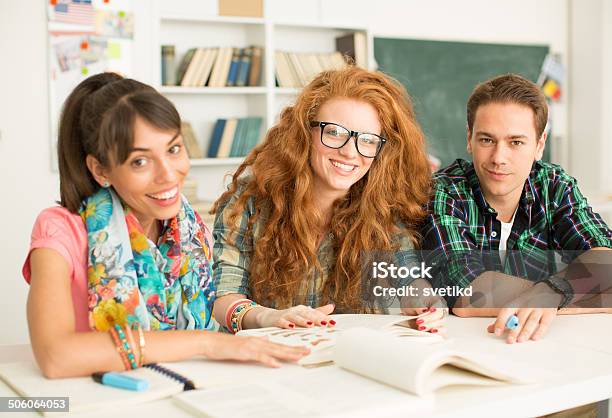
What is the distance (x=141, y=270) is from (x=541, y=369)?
0.87 meters

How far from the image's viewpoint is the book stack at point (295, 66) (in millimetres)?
4992

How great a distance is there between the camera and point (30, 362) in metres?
1.56

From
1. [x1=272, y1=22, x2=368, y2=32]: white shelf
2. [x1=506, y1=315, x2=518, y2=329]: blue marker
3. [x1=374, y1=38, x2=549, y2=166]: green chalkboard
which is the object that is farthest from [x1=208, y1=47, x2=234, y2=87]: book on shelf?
[x1=506, y1=315, x2=518, y2=329]: blue marker

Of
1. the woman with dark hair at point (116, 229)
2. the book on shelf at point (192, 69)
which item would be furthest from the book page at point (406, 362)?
the book on shelf at point (192, 69)

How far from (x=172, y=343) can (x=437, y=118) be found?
4571mm

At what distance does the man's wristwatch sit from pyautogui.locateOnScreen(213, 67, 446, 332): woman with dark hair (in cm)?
38

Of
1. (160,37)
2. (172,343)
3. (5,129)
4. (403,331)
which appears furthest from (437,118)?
(172,343)

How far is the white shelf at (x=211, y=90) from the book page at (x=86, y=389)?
324 cm

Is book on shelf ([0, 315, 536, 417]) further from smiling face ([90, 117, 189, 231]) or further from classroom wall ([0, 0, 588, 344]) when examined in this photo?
classroom wall ([0, 0, 588, 344])

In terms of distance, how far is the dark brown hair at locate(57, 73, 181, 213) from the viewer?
1.61 m

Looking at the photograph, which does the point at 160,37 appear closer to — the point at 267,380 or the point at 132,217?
the point at 132,217

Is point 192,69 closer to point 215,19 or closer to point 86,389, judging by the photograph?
point 215,19

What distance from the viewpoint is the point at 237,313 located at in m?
2.03

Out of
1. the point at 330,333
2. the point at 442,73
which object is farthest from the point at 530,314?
the point at 442,73
